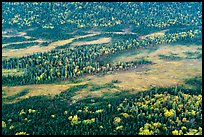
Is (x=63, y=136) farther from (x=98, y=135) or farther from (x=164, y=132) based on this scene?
(x=164, y=132)

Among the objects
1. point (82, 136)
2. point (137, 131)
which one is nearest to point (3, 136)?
point (82, 136)

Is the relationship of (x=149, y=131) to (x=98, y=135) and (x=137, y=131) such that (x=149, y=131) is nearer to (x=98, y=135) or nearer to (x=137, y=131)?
(x=137, y=131)

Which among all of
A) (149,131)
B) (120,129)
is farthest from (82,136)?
(149,131)

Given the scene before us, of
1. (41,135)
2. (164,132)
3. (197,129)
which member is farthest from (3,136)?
(197,129)

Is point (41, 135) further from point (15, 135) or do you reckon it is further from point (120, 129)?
point (120, 129)

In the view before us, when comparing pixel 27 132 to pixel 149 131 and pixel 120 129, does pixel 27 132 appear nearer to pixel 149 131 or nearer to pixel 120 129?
pixel 120 129

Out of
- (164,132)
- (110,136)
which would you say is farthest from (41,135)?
(164,132)
